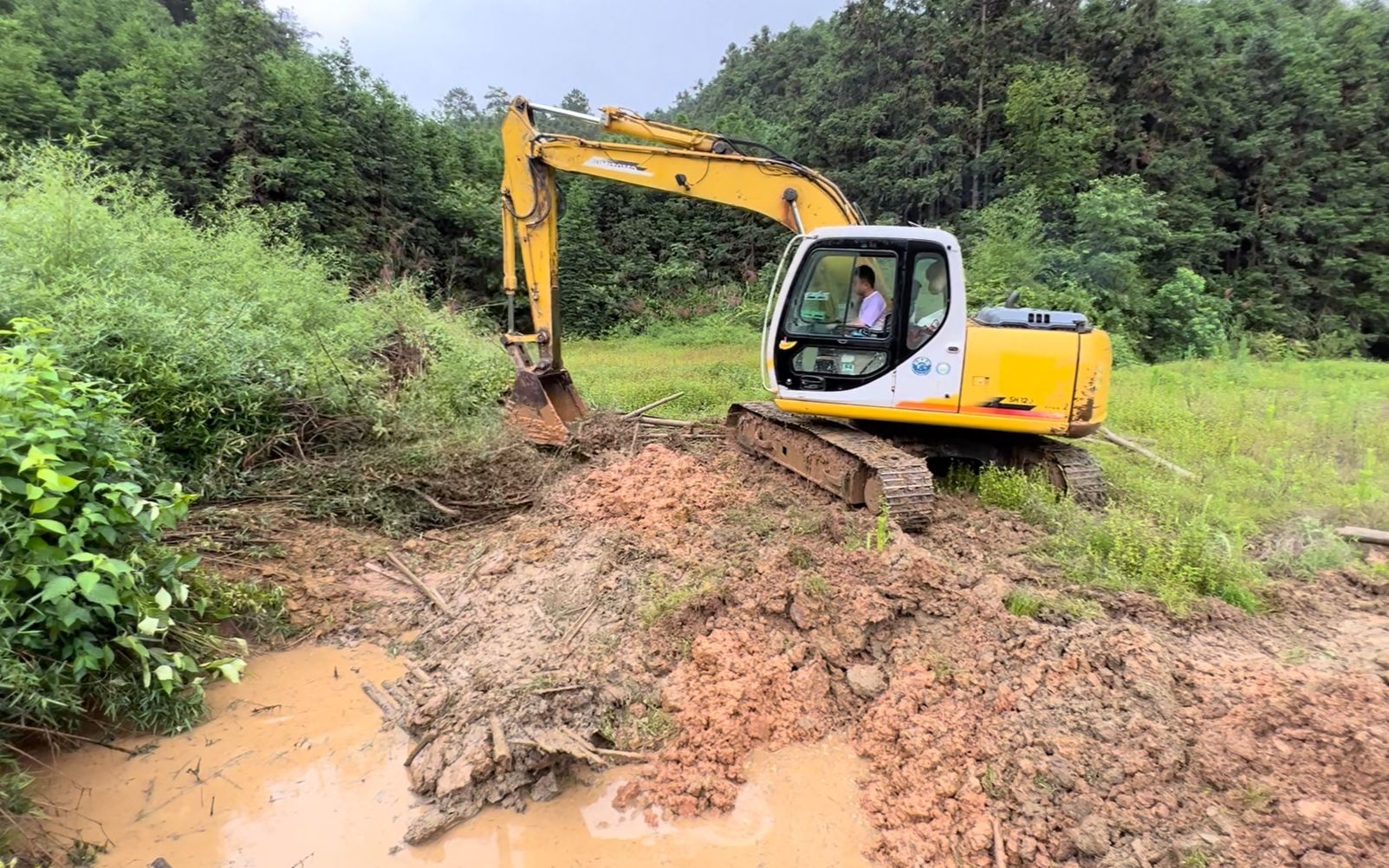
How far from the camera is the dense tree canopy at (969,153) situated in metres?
15.8

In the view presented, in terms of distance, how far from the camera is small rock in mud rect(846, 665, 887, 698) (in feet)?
11.5

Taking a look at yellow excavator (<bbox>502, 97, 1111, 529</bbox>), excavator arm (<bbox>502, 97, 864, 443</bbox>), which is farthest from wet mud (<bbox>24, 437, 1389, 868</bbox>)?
excavator arm (<bbox>502, 97, 864, 443</bbox>)

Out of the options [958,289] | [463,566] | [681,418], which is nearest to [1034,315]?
[958,289]

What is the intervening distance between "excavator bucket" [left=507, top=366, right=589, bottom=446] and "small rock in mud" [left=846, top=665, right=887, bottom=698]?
154 inches

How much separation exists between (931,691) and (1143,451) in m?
5.01

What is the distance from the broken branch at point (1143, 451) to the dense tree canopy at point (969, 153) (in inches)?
316

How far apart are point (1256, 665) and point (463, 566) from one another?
4.68 m

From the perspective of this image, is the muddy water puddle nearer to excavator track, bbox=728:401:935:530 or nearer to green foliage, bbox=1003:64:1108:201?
excavator track, bbox=728:401:935:530

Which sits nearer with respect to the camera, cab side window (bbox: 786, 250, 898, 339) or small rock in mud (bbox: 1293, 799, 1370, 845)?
small rock in mud (bbox: 1293, 799, 1370, 845)

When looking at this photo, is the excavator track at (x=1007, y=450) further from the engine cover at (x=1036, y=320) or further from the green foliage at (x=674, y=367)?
the green foliage at (x=674, y=367)

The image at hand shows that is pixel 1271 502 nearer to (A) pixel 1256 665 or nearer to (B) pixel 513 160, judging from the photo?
(A) pixel 1256 665

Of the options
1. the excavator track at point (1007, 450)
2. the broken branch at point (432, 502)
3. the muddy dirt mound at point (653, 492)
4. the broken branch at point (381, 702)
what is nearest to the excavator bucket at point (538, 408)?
the muddy dirt mound at point (653, 492)

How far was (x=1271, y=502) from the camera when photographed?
5.58 meters

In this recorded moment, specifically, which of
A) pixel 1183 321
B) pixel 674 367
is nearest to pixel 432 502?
pixel 674 367
